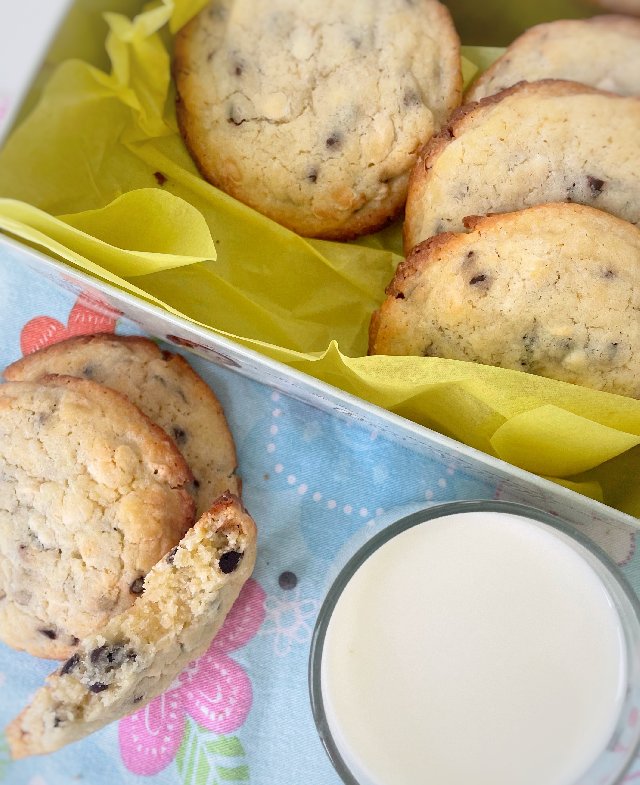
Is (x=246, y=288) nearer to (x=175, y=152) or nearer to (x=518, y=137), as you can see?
(x=175, y=152)

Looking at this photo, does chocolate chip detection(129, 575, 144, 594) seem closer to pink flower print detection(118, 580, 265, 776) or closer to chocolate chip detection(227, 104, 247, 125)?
pink flower print detection(118, 580, 265, 776)

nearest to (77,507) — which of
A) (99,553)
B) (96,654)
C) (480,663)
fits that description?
(99,553)

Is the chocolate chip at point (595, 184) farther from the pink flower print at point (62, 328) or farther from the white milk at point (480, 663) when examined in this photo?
the pink flower print at point (62, 328)

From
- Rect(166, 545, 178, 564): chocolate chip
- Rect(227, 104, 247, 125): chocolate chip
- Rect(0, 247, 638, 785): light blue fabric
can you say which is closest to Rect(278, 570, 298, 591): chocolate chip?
Rect(0, 247, 638, 785): light blue fabric

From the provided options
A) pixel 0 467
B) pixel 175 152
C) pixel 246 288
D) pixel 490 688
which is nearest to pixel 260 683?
pixel 490 688

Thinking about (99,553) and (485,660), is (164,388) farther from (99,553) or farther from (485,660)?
(485,660)
